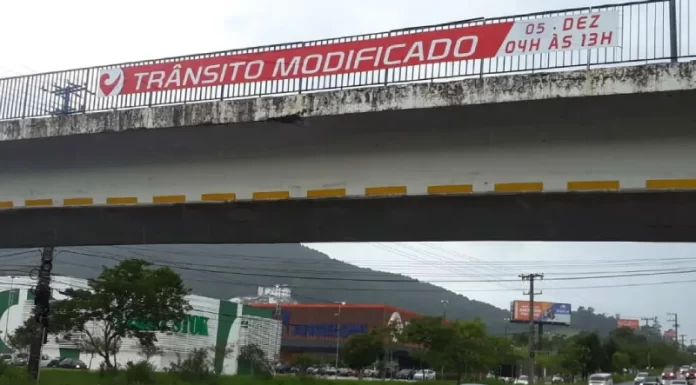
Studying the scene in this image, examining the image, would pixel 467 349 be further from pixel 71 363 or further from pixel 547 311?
pixel 547 311

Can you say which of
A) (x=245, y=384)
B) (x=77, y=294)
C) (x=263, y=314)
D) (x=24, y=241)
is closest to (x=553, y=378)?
(x=263, y=314)

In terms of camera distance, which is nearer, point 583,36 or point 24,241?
point 583,36

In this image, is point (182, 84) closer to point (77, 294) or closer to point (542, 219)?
point (542, 219)

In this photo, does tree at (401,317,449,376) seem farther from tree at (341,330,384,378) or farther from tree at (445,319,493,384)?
tree at (341,330,384,378)

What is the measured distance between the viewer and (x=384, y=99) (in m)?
9.32

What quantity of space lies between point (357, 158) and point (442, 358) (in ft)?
129

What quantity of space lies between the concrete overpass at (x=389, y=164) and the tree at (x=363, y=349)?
4887cm

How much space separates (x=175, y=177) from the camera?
1121 centimetres

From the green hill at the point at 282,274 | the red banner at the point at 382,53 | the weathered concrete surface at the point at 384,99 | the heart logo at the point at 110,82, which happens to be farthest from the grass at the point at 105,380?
the green hill at the point at 282,274

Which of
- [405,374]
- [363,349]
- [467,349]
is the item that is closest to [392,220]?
[467,349]

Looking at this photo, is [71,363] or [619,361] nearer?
[71,363]

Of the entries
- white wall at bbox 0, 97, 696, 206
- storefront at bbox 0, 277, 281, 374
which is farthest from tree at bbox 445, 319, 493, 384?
white wall at bbox 0, 97, 696, 206

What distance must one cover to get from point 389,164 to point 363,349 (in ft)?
173

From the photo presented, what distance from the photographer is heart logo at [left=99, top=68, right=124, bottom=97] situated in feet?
39.8
